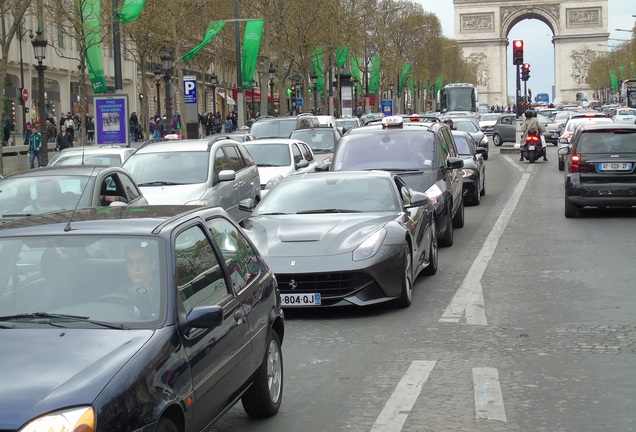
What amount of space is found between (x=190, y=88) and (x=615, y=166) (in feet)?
72.1

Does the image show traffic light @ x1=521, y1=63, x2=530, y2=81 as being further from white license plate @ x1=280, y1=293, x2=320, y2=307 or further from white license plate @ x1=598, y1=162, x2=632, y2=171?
white license plate @ x1=280, y1=293, x2=320, y2=307

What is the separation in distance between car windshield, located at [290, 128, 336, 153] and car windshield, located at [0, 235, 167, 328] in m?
22.3

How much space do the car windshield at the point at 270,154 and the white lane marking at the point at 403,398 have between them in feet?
47.5

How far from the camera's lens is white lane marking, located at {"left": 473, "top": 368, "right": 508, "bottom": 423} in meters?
6.64

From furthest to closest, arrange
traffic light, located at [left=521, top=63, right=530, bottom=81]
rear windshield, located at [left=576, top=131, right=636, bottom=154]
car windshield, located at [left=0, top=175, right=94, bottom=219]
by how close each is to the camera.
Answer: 1. traffic light, located at [left=521, top=63, right=530, bottom=81]
2. rear windshield, located at [left=576, top=131, right=636, bottom=154]
3. car windshield, located at [left=0, top=175, right=94, bottom=219]

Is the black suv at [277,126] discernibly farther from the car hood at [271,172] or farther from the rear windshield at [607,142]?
the rear windshield at [607,142]

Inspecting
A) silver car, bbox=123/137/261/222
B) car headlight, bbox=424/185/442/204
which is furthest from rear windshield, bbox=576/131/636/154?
silver car, bbox=123/137/261/222

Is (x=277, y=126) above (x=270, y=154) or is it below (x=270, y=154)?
above

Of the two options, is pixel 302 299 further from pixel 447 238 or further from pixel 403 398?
pixel 447 238

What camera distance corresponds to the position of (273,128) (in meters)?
30.2

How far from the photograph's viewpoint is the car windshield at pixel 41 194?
1225 cm

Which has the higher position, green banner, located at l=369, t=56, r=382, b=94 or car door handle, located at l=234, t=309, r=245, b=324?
green banner, located at l=369, t=56, r=382, b=94

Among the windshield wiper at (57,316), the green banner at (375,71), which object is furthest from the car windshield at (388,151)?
the green banner at (375,71)

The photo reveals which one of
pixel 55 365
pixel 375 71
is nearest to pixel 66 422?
pixel 55 365
